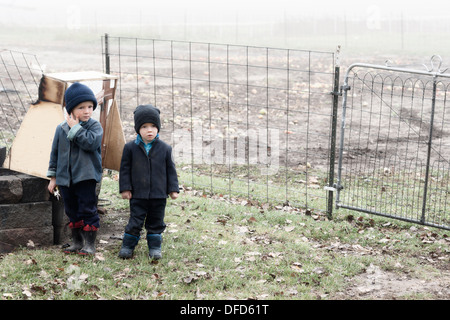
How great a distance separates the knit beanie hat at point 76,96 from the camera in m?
5.30

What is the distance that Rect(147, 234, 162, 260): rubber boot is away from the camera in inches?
223

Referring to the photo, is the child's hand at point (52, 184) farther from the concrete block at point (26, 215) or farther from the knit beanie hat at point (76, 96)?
the knit beanie hat at point (76, 96)

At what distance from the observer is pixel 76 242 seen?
18.6ft

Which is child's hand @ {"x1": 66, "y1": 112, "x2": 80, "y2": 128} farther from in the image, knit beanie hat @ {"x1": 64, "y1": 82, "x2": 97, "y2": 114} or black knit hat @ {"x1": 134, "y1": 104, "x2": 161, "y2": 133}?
black knit hat @ {"x1": 134, "y1": 104, "x2": 161, "y2": 133}

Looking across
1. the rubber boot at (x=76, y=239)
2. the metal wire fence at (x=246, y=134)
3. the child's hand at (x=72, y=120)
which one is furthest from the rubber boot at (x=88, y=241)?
the metal wire fence at (x=246, y=134)

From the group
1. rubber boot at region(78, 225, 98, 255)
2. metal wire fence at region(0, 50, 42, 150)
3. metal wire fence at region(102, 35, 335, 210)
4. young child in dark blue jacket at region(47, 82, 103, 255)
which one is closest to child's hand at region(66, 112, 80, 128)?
young child in dark blue jacket at region(47, 82, 103, 255)

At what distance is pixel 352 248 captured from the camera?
6.41 meters

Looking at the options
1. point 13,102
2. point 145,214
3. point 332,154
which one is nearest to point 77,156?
point 145,214

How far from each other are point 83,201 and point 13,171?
1.08m

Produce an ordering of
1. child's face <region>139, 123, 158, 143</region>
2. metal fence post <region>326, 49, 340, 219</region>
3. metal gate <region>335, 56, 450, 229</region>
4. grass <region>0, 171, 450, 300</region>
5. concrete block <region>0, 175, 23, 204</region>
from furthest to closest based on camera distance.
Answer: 1. metal fence post <region>326, 49, 340, 219</region>
2. metal gate <region>335, 56, 450, 229</region>
3. concrete block <region>0, 175, 23, 204</region>
4. child's face <region>139, 123, 158, 143</region>
5. grass <region>0, 171, 450, 300</region>

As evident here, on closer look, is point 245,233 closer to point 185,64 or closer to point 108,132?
point 108,132

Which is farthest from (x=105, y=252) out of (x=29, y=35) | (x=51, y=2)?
(x=51, y=2)

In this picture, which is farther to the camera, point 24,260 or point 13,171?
point 13,171

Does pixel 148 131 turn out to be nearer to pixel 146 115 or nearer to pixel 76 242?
pixel 146 115
